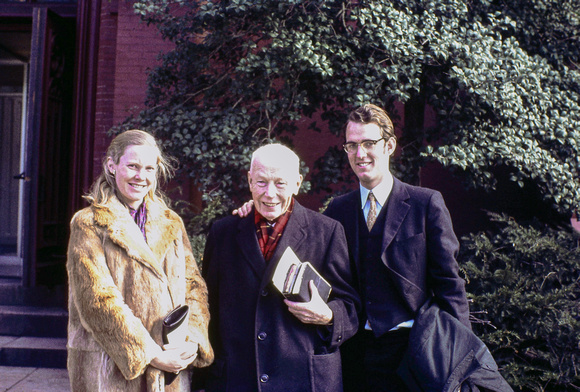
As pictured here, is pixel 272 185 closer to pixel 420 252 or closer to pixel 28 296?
pixel 420 252

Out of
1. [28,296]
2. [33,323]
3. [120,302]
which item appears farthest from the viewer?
[28,296]

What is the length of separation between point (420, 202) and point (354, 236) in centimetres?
35

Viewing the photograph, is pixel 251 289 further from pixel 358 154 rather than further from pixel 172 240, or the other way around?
pixel 358 154

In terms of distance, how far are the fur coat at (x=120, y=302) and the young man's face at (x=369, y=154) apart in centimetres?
95

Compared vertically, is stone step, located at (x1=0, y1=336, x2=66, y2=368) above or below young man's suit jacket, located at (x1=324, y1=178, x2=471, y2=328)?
below

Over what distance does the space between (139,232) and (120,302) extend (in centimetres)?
32

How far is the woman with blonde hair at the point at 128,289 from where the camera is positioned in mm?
2139

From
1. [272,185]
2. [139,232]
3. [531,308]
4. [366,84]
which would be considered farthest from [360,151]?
[531,308]

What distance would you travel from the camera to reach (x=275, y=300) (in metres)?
2.21

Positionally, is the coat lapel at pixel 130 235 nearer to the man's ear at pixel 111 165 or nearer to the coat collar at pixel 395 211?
the man's ear at pixel 111 165

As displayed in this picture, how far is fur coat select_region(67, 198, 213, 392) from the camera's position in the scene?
2131 mm

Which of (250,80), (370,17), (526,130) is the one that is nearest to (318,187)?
(250,80)

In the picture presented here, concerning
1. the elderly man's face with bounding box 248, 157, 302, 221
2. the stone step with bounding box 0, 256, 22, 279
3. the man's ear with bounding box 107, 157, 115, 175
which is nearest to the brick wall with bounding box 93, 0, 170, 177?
the stone step with bounding box 0, 256, 22, 279

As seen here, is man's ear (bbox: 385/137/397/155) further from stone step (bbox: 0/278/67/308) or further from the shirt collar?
stone step (bbox: 0/278/67/308)
